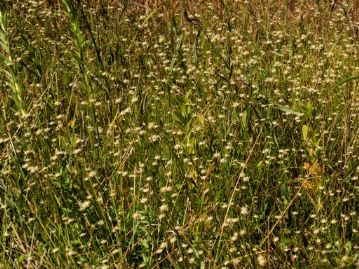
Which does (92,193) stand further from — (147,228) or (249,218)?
(249,218)

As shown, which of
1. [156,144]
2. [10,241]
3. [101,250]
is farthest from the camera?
[156,144]

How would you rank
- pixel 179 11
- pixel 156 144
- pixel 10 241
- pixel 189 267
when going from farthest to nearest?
pixel 179 11, pixel 156 144, pixel 10 241, pixel 189 267

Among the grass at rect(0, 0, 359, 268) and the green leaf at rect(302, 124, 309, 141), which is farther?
the green leaf at rect(302, 124, 309, 141)

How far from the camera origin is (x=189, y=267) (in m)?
2.22

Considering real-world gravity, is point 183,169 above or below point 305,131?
below

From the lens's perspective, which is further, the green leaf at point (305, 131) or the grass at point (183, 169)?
the green leaf at point (305, 131)

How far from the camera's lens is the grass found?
2.36m

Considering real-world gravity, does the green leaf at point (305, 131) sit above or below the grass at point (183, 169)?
above

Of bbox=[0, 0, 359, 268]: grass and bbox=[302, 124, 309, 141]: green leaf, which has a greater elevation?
bbox=[302, 124, 309, 141]: green leaf

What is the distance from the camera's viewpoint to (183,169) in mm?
2740

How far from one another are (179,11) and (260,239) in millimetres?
3127

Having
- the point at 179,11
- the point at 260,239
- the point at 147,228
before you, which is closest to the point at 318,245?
the point at 260,239

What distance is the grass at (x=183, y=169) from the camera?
92.8 inches

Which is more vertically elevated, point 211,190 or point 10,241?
point 211,190
